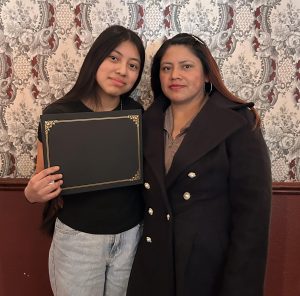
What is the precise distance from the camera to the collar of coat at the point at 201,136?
100 cm

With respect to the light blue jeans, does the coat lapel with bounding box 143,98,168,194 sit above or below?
above

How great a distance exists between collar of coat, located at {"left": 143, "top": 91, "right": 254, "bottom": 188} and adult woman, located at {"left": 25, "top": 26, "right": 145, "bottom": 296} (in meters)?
0.17

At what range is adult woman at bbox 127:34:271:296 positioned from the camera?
1.00m

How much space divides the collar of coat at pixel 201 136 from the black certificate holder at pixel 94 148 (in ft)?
0.21

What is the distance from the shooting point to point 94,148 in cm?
105

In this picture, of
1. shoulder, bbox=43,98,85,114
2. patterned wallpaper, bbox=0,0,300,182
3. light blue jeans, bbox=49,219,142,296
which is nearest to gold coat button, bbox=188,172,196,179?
light blue jeans, bbox=49,219,142,296

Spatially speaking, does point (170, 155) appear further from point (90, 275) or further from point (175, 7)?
point (175, 7)

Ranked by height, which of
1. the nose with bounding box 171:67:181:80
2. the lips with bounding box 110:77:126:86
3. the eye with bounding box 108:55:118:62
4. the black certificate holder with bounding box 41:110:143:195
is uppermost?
the eye with bounding box 108:55:118:62

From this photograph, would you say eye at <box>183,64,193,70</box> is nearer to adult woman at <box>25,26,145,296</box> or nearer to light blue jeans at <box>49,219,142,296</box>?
adult woman at <box>25,26,145,296</box>

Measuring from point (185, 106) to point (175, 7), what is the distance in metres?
0.49

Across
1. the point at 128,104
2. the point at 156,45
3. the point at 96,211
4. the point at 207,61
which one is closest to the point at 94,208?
the point at 96,211

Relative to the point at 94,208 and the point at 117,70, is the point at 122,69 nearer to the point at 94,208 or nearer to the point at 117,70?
the point at 117,70

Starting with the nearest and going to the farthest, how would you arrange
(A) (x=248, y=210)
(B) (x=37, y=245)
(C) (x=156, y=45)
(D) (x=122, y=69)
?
1. (A) (x=248, y=210)
2. (D) (x=122, y=69)
3. (C) (x=156, y=45)
4. (B) (x=37, y=245)

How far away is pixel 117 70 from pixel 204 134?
1.21 feet
